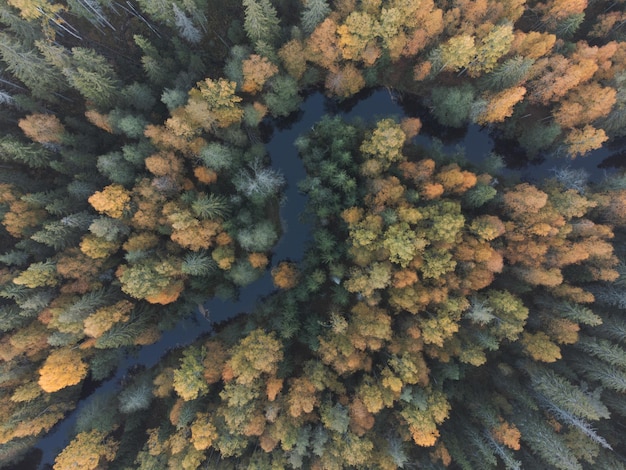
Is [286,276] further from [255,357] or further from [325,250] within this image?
[255,357]

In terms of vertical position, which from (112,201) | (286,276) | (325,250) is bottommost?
(286,276)

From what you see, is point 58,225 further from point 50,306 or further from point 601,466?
point 601,466

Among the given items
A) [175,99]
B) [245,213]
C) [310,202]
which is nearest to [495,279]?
[310,202]

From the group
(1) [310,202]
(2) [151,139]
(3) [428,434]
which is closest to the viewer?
(3) [428,434]

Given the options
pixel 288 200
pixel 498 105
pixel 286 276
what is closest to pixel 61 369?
pixel 286 276

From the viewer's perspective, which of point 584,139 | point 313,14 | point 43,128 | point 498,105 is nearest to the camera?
point 313,14

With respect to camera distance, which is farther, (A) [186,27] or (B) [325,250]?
(B) [325,250]

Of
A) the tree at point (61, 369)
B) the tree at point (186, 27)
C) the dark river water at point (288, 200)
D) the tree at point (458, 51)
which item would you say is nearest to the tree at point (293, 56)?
the dark river water at point (288, 200)
